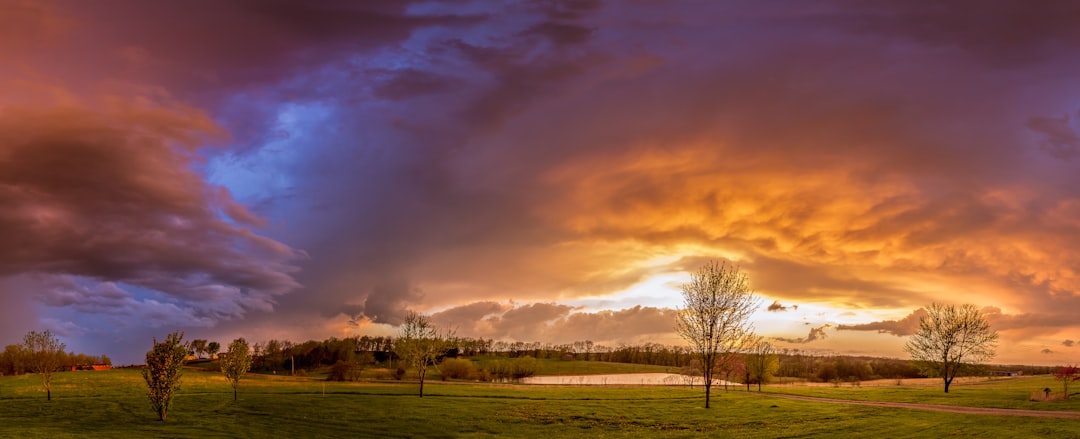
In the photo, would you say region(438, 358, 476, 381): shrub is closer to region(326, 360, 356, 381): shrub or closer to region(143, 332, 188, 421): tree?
region(326, 360, 356, 381): shrub

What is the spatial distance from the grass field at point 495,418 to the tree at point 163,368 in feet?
5.91

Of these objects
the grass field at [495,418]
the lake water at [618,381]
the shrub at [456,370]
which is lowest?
the lake water at [618,381]

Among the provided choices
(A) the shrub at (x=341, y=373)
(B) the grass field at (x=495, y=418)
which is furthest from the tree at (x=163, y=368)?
(A) the shrub at (x=341, y=373)

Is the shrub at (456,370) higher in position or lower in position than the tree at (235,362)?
lower

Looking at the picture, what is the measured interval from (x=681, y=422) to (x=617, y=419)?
501cm

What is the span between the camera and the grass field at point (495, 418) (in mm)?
36812

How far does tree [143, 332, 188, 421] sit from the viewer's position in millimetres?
42656

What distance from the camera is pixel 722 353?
180 feet

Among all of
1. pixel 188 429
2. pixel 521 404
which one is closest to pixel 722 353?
pixel 521 404

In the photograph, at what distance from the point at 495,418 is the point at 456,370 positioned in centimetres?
7592

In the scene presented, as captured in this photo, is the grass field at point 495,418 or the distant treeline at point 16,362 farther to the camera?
the distant treeline at point 16,362

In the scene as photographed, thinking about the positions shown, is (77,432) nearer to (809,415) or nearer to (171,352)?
(171,352)

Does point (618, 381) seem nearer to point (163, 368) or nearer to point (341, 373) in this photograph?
point (341, 373)

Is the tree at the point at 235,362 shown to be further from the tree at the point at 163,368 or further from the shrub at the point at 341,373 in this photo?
the shrub at the point at 341,373
